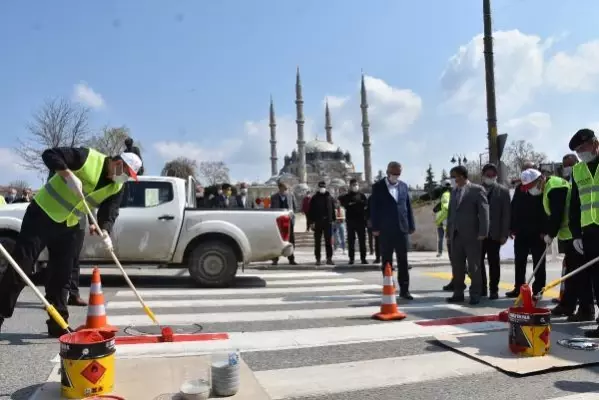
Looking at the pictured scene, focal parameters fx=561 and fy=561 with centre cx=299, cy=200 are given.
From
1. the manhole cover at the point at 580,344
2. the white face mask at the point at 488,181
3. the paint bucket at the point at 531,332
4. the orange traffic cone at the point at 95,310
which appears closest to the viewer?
the paint bucket at the point at 531,332

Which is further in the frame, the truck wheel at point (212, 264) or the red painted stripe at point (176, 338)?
the truck wheel at point (212, 264)

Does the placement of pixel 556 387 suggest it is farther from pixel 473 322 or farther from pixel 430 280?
pixel 430 280

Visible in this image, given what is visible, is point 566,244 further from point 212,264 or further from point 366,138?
point 366,138

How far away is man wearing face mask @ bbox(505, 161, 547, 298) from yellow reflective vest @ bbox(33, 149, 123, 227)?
5812 mm

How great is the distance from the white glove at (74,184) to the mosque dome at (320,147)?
404 ft

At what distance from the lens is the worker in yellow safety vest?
6738mm

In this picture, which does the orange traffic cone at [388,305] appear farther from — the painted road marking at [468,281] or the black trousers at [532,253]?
the painted road marking at [468,281]

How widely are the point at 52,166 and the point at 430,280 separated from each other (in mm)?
7978

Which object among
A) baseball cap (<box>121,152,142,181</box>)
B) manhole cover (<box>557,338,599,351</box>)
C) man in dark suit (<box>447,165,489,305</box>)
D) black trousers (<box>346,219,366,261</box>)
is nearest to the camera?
manhole cover (<box>557,338,599,351</box>)

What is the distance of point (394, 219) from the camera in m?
8.41

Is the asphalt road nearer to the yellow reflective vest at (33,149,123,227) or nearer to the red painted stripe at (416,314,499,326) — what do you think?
the red painted stripe at (416,314,499,326)

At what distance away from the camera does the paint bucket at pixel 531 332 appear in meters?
4.93

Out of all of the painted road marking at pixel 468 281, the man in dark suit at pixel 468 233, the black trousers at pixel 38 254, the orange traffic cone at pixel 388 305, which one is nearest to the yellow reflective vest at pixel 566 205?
the man in dark suit at pixel 468 233

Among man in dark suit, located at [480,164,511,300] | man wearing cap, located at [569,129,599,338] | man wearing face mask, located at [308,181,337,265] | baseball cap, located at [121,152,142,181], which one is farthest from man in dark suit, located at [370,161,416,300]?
man wearing face mask, located at [308,181,337,265]
